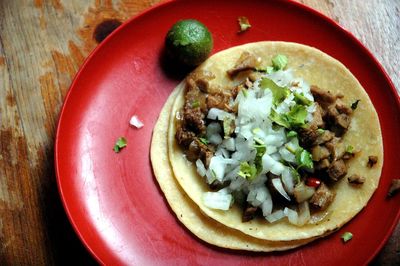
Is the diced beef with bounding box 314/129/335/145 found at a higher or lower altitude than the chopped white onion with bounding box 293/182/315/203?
higher

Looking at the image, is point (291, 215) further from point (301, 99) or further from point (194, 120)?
point (194, 120)

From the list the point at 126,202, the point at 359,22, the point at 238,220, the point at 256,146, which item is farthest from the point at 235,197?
the point at 359,22

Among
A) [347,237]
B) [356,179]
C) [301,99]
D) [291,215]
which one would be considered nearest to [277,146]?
[301,99]

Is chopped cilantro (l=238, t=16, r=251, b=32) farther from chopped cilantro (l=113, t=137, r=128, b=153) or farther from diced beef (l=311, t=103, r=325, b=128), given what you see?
chopped cilantro (l=113, t=137, r=128, b=153)

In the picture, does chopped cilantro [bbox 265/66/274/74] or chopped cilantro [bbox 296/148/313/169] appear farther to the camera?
chopped cilantro [bbox 265/66/274/74]

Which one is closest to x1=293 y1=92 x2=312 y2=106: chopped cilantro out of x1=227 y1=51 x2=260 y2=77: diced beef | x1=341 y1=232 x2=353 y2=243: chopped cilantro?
x1=227 y1=51 x2=260 y2=77: diced beef

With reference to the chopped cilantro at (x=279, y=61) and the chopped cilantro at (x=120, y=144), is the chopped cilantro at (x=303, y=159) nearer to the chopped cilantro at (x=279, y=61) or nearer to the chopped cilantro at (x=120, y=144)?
A: the chopped cilantro at (x=279, y=61)

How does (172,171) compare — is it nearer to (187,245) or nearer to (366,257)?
(187,245)
